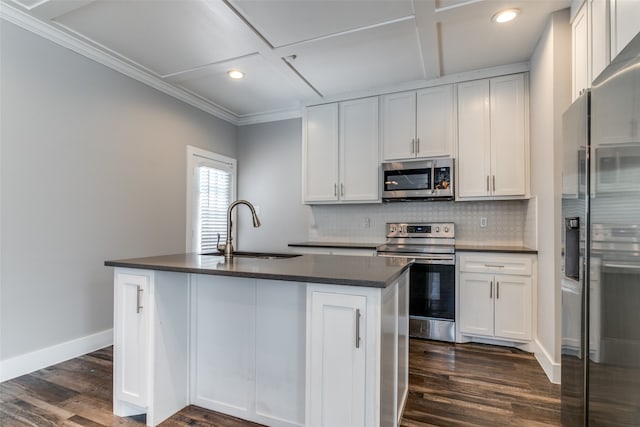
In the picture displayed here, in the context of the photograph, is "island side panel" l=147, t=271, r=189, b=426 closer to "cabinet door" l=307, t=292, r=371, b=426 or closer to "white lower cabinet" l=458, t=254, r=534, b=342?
"cabinet door" l=307, t=292, r=371, b=426

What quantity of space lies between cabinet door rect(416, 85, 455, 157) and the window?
263 cm

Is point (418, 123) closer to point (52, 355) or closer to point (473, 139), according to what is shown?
point (473, 139)

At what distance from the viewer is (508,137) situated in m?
3.12

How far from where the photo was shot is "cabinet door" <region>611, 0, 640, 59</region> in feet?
4.58

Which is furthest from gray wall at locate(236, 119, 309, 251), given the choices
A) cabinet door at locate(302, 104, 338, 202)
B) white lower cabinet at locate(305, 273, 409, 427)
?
white lower cabinet at locate(305, 273, 409, 427)

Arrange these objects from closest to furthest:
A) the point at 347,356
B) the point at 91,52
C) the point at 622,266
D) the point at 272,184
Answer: the point at 622,266
the point at 347,356
the point at 91,52
the point at 272,184

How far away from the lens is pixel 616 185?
1116 millimetres

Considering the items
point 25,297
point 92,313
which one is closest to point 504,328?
point 92,313

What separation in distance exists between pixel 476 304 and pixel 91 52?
414cm

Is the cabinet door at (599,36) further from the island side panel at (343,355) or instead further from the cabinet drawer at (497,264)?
the island side panel at (343,355)

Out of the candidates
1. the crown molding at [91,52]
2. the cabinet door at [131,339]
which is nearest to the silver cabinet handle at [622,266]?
the cabinet door at [131,339]

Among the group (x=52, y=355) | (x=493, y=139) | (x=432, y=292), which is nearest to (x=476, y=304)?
(x=432, y=292)

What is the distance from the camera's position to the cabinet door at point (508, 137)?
3.07 m

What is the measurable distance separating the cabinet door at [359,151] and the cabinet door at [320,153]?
102 millimetres
